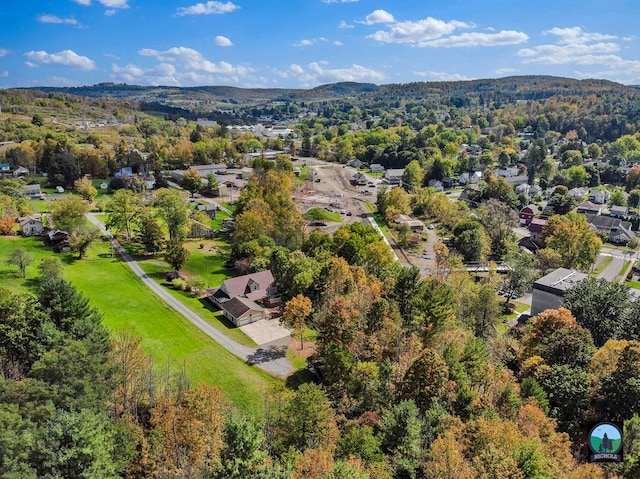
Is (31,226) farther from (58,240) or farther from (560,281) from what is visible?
(560,281)

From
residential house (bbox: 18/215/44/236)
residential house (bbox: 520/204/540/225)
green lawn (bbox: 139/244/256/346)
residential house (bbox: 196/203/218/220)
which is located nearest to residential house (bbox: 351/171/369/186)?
residential house (bbox: 520/204/540/225)

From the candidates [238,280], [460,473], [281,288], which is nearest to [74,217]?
[238,280]

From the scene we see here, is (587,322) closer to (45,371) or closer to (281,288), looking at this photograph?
(281,288)

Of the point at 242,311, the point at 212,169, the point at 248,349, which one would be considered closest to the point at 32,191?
the point at 212,169

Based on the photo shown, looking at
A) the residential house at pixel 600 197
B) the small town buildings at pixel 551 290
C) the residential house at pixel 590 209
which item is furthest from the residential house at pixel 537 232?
the residential house at pixel 600 197

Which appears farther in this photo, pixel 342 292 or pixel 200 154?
pixel 200 154

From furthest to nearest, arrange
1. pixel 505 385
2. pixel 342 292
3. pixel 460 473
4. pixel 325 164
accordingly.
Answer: pixel 325 164
pixel 342 292
pixel 505 385
pixel 460 473
